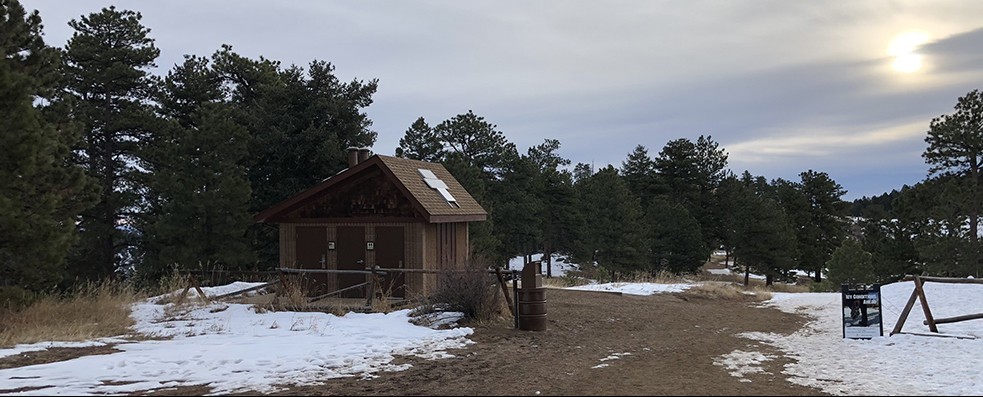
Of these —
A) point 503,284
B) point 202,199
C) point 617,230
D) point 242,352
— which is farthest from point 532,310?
point 617,230

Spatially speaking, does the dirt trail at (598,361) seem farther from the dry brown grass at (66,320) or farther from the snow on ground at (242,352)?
the dry brown grass at (66,320)

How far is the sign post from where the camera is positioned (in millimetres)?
12312

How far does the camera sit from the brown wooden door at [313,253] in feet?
57.7

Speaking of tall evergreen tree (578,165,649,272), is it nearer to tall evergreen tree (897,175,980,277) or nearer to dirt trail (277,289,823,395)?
tall evergreen tree (897,175,980,277)

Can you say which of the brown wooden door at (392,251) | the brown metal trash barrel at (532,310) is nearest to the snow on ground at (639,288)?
the brown wooden door at (392,251)

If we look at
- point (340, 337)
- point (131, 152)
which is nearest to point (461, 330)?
point (340, 337)

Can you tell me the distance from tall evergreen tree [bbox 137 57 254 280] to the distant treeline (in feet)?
0.20

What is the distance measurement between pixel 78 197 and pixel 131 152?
1039 centimetres

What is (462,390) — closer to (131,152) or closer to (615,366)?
(615,366)

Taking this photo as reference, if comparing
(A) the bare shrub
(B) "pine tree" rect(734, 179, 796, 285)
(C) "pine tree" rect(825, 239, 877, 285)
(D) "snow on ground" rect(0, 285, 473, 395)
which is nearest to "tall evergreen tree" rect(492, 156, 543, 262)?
(B) "pine tree" rect(734, 179, 796, 285)

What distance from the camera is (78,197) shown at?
19.4 meters

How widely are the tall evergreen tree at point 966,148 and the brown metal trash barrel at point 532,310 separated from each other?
96.9ft

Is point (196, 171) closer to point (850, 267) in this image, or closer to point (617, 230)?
point (617, 230)

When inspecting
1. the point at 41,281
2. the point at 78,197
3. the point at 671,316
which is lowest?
the point at 671,316
